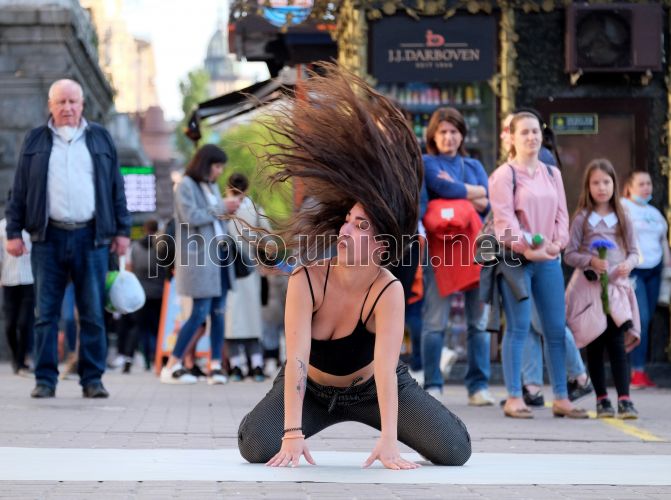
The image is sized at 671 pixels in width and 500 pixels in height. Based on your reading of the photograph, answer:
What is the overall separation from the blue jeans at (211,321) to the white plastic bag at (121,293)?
2.19 meters

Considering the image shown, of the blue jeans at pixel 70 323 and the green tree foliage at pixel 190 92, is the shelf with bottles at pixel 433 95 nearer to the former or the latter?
the blue jeans at pixel 70 323

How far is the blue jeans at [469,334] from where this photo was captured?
11852 mm

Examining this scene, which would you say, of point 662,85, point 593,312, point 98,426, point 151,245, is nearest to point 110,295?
point 98,426

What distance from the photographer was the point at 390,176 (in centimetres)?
698

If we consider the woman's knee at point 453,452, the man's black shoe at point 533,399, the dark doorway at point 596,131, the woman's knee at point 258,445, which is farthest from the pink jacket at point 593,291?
the woman's knee at point 258,445

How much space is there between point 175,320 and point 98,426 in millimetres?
7840

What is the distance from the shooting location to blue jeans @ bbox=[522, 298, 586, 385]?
11.4 metres

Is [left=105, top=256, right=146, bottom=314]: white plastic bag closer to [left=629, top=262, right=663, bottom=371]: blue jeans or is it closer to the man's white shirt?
the man's white shirt

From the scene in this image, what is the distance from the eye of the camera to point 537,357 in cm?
1155

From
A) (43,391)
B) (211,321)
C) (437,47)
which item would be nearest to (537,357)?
(43,391)

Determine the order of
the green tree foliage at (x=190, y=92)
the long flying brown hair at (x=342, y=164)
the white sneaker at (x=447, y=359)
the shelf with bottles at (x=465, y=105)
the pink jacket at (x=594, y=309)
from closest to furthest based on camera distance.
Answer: the long flying brown hair at (x=342, y=164), the pink jacket at (x=594, y=309), the white sneaker at (x=447, y=359), the shelf with bottles at (x=465, y=105), the green tree foliage at (x=190, y=92)

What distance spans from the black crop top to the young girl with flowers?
4.25m

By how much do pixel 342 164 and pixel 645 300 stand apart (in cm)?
842

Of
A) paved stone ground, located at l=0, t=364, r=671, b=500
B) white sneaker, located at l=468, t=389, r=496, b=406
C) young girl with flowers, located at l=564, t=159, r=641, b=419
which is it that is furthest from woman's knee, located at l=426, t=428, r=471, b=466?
white sneaker, located at l=468, t=389, r=496, b=406
